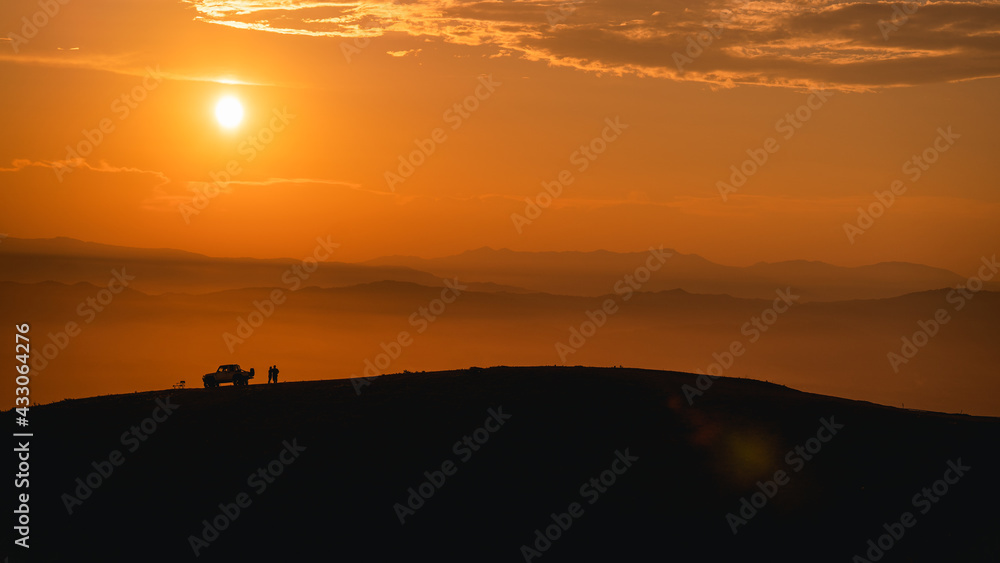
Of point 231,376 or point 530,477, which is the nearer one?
point 530,477

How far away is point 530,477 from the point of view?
127 feet

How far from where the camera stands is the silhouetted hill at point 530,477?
112 ft

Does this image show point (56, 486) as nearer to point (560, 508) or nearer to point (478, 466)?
point (478, 466)

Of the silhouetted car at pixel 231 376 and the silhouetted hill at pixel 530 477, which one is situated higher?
the silhouetted car at pixel 231 376

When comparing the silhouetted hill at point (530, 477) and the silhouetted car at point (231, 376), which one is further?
the silhouetted car at point (231, 376)

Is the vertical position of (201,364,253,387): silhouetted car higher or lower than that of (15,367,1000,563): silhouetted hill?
higher

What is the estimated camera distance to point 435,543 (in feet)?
115

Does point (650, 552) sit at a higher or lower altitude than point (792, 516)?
higher

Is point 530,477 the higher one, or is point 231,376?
point 231,376

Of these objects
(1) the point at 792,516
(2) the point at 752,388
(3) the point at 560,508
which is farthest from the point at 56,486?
(2) the point at 752,388

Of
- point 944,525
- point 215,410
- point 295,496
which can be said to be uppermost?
point 215,410

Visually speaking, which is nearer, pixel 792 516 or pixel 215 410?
pixel 792 516

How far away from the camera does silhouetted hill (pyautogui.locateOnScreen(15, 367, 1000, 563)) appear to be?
34.2 m

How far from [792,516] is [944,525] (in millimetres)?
5741
